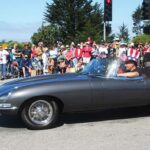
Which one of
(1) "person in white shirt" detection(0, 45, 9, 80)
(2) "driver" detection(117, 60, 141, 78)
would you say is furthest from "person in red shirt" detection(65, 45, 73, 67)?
(2) "driver" detection(117, 60, 141, 78)

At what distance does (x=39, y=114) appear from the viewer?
771cm

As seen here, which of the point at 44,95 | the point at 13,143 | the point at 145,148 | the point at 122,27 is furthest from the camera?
the point at 122,27

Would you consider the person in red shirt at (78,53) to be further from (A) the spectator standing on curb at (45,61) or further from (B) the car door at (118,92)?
(B) the car door at (118,92)

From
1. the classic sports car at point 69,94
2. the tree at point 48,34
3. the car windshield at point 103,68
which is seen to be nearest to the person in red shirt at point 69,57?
the car windshield at point 103,68

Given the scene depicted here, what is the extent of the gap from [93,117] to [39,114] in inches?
54.6

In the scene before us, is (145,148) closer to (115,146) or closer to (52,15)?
(115,146)

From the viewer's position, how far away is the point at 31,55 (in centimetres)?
2077

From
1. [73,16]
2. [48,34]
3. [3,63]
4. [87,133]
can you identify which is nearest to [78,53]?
[3,63]

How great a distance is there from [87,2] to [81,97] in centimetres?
5397

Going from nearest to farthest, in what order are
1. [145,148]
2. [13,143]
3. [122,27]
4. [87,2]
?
[145,148], [13,143], [87,2], [122,27]

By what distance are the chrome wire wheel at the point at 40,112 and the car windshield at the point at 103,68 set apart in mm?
1209

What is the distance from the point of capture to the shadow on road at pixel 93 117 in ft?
27.1

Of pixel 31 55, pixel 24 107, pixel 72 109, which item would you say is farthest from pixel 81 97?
pixel 31 55

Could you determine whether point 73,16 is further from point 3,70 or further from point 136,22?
point 136,22
